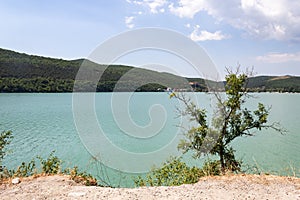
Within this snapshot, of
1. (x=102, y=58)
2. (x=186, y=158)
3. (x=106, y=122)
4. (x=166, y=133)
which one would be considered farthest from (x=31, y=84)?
(x=102, y=58)

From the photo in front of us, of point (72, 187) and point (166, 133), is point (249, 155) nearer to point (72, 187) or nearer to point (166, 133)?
point (166, 133)

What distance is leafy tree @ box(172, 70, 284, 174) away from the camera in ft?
42.3

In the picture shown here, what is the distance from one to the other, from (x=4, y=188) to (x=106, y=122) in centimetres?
3672

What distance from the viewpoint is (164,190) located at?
18.9 feet

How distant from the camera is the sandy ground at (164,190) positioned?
5391mm

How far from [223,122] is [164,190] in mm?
8299

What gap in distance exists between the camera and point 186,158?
839 inches

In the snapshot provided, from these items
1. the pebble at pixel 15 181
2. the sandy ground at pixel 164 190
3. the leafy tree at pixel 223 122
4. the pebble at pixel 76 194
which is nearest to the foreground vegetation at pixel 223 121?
the leafy tree at pixel 223 122

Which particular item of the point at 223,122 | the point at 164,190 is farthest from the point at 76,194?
the point at 223,122

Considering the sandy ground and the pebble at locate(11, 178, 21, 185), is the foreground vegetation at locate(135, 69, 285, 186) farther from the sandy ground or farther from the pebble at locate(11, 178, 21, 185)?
the pebble at locate(11, 178, 21, 185)

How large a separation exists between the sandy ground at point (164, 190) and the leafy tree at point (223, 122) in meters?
6.61

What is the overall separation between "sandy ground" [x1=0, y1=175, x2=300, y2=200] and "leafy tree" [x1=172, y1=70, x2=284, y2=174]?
21.7ft

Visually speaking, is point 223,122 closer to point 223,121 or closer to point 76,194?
point 223,121

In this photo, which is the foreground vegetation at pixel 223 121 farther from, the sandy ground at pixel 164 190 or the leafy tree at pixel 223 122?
the sandy ground at pixel 164 190
